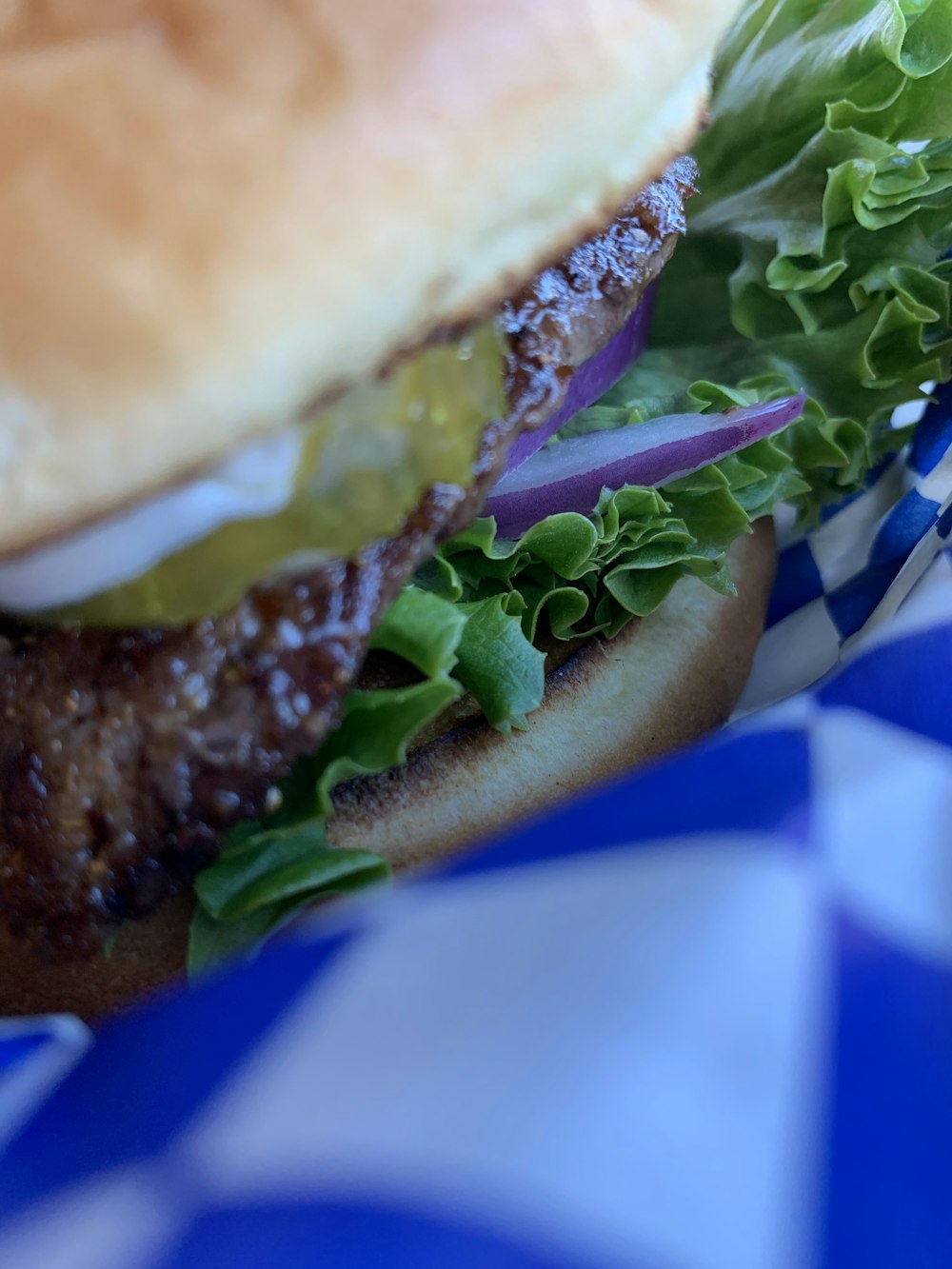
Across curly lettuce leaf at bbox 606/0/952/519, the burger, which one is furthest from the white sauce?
curly lettuce leaf at bbox 606/0/952/519

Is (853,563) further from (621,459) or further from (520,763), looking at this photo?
(520,763)

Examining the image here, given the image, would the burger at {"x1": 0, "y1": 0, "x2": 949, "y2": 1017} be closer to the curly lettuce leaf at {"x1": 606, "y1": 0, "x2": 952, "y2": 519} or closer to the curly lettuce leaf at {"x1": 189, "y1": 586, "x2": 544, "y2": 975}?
the curly lettuce leaf at {"x1": 189, "y1": 586, "x2": 544, "y2": 975}

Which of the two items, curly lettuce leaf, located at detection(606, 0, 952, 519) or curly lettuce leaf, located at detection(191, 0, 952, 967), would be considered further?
curly lettuce leaf, located at detection(606, 0, 952, 519)

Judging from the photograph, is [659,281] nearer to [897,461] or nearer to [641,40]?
[897,461]

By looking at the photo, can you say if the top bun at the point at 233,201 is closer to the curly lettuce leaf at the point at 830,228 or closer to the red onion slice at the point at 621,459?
the red onion slice at the point at 621,459

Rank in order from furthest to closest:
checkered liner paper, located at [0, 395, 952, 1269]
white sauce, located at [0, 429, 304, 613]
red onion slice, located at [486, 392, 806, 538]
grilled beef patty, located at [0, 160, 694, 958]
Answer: red onion slice, located at [486, 392, 806, 538] < grilled beef patty, located at [0, 160, 694, 958] < white sauce, located at [0, 429, 304, 613] < checkered liner paper, located at [0, 395, 952, 1269]

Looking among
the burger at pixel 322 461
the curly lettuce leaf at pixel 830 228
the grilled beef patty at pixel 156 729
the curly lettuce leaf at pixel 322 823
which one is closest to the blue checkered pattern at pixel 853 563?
the curly lettuce leaf at pixel 830 228

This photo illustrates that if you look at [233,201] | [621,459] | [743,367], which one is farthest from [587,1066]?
[743,367]
